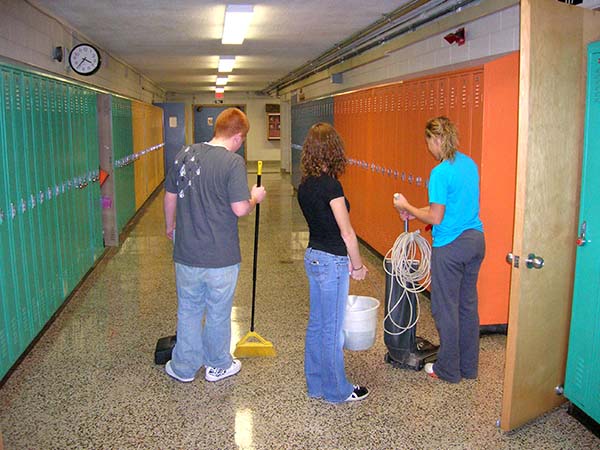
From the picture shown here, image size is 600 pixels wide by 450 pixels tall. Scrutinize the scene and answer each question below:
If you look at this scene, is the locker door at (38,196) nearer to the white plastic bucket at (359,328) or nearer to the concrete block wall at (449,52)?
the white plastic bucket at (359,328)

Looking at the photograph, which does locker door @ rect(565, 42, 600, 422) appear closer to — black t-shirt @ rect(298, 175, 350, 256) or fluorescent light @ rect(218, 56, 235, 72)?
black t-shirt @ rect(298, 175, 350, 256)

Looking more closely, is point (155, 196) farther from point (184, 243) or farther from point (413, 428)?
point (413, 428)

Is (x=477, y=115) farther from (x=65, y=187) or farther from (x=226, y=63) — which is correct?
(x=226, y=63)

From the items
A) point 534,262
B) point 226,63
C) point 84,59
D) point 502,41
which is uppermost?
point 226,63

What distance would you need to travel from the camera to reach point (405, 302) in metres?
3.69

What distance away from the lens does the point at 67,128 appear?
16.4ft

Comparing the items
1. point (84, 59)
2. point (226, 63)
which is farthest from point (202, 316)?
point (226, 63)

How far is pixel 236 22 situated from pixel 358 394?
4834 mm

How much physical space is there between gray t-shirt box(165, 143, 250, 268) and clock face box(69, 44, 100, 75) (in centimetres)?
467

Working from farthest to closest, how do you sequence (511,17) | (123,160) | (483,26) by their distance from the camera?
(123,160), (483,26), (511,17)

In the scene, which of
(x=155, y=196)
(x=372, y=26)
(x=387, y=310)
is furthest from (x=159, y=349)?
(x=155, y=196)

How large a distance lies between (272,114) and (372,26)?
52.3ft

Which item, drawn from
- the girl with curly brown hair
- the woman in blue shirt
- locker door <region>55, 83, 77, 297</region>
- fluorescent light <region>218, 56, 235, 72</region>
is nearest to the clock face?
locker door <region>55, 83, 77, 297</region>

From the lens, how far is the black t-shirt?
117 inches
